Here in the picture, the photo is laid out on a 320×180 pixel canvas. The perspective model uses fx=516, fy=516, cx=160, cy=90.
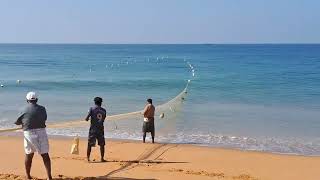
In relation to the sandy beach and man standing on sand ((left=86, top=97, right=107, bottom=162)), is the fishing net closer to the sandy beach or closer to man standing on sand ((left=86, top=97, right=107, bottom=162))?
the sandy beach

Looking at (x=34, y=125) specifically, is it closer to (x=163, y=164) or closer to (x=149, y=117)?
(x=163, y=164)

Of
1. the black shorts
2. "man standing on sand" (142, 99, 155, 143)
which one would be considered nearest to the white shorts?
the black shorts

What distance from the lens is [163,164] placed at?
1090 cm

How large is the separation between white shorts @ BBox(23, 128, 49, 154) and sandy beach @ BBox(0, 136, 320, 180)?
106 cm

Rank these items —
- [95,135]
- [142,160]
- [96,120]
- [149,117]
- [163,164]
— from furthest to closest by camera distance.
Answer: [149,117] < [142,160] < [163,164] < [95,135] < [96,120]

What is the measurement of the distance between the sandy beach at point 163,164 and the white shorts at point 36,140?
1062mm

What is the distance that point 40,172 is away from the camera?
976 cm

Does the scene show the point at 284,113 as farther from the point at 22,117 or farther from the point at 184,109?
the point at 22,117

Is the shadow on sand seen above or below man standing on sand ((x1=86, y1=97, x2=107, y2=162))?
below

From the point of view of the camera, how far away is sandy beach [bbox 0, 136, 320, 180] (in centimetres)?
984

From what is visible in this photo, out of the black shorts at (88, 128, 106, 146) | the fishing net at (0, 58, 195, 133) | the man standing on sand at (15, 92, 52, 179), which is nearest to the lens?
the man standing on sand at (15, 92, 52, 179)

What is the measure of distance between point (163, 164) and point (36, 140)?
11.1 ft

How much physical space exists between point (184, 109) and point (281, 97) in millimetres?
9374

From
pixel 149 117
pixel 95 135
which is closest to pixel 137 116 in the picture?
pixel 149 117
